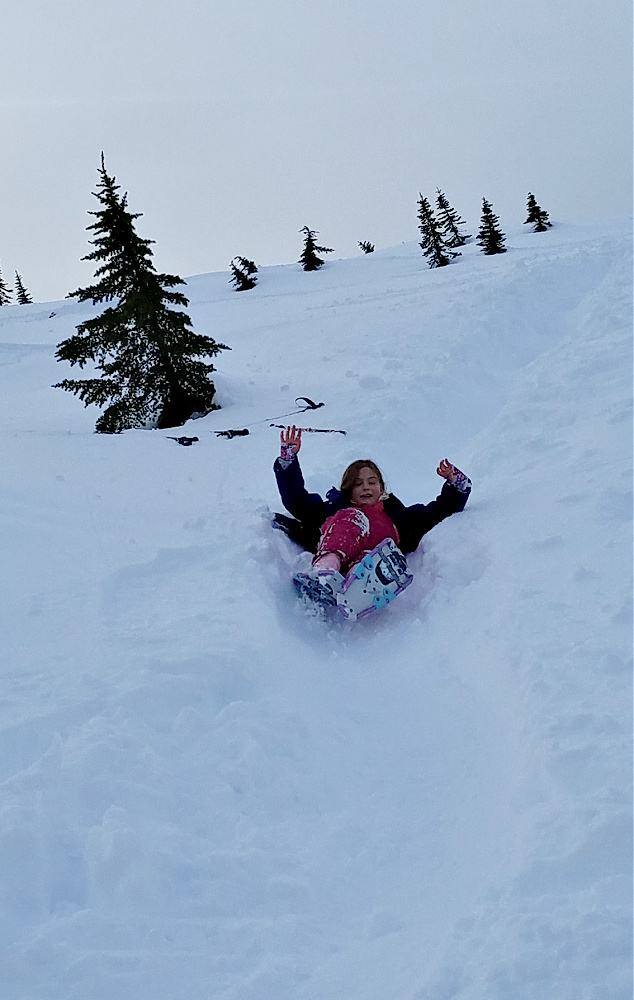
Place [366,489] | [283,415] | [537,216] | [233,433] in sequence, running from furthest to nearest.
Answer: [537,216] → [283,415] → [233,433] → [366,489]

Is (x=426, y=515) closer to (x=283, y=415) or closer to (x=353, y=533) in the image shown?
(x=353, y=533)

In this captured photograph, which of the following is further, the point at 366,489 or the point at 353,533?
the point at 366,489

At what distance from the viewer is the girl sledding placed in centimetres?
505

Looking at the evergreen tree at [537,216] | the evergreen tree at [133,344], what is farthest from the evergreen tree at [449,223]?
the evergreen tree at [133,344]

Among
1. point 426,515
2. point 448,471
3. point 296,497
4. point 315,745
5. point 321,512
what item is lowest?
point 315,745

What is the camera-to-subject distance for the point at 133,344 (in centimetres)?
1220

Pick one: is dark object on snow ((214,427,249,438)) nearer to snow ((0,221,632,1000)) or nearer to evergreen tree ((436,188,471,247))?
snow ((0,221,632,1000))

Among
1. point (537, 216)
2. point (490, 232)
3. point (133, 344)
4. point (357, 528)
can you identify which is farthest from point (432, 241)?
point (357, 528)

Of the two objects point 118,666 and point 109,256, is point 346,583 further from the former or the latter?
point 109,256

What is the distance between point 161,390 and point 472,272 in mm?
11736

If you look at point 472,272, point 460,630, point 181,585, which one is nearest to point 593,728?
point 460,630

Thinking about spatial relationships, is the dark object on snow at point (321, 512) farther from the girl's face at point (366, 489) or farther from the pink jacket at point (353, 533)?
the pink jacket at point (353, 533)

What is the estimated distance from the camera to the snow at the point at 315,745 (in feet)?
7.52

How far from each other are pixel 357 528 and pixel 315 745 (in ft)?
7.97
